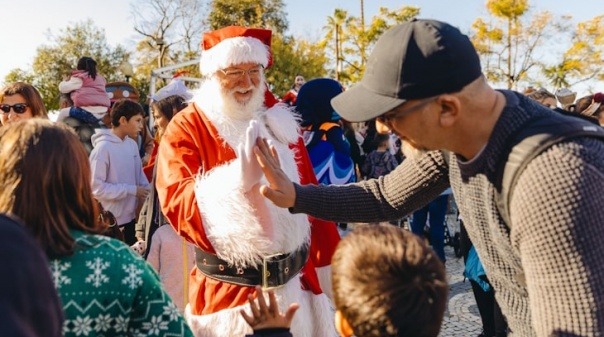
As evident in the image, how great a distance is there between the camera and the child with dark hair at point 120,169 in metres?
4.16

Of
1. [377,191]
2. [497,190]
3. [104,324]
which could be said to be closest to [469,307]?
[377,191]

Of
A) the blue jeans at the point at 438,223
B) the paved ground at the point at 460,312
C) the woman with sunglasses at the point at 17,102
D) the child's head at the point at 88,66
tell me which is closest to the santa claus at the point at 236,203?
the woman with sunglasses at the point at 17,102

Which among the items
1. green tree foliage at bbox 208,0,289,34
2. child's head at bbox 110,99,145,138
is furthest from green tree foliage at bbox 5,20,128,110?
child's head at bbox 110,99,145,138

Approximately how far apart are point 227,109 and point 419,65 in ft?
4.65

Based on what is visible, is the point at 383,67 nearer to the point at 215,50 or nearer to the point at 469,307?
the point at 215,50

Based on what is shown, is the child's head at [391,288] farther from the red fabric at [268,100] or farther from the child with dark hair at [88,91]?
the child with dark hair at [88,91]

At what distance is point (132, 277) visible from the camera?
1.39 meters

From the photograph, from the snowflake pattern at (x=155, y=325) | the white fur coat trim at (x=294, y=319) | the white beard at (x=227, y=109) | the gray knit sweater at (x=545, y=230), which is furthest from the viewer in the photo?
the white beard at (x=227, y=109)

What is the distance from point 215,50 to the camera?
274 centimetres

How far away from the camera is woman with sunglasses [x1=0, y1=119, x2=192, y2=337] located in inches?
51.7

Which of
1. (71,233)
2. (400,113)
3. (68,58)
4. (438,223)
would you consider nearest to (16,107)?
(71,233)

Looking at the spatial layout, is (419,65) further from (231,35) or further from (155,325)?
(231,35)

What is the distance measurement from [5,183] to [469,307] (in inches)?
176

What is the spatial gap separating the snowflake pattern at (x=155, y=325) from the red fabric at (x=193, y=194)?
0.74 meters
